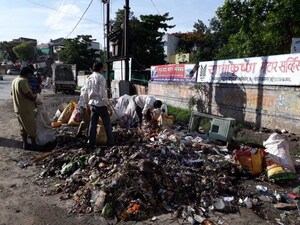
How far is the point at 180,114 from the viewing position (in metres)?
12.2

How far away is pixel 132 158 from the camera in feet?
17.6

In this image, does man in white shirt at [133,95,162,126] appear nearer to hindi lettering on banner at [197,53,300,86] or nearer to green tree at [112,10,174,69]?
hindi lettering on banner at [197,53,300,86]

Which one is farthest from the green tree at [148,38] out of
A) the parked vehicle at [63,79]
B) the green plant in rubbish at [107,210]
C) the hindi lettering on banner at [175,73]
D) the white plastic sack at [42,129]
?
the green plant in rubbish at [107,210]

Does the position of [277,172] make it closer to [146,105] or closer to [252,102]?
[146,105]

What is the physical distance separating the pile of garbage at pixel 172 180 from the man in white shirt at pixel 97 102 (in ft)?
1.53

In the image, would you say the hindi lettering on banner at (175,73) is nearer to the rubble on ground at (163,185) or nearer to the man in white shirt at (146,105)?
the man in white shirt at (146,105)

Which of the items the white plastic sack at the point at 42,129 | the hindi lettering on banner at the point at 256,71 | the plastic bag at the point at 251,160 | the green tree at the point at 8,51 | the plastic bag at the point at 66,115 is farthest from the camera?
the green tree at the point at 8,51

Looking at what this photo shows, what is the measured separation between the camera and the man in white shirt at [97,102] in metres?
6.62

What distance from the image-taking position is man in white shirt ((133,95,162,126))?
8.30 metres

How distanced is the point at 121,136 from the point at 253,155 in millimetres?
3397

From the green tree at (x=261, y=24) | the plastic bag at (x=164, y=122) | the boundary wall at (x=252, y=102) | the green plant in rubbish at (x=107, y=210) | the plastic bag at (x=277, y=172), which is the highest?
the green tree at (x=261, y=24)

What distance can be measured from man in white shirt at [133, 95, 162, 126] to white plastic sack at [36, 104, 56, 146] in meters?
2.41

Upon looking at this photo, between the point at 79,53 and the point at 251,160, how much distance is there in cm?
4441

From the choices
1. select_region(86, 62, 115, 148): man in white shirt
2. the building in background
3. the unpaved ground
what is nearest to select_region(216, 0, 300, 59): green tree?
select_region(86, 62, 115, 148): man in white shirt
